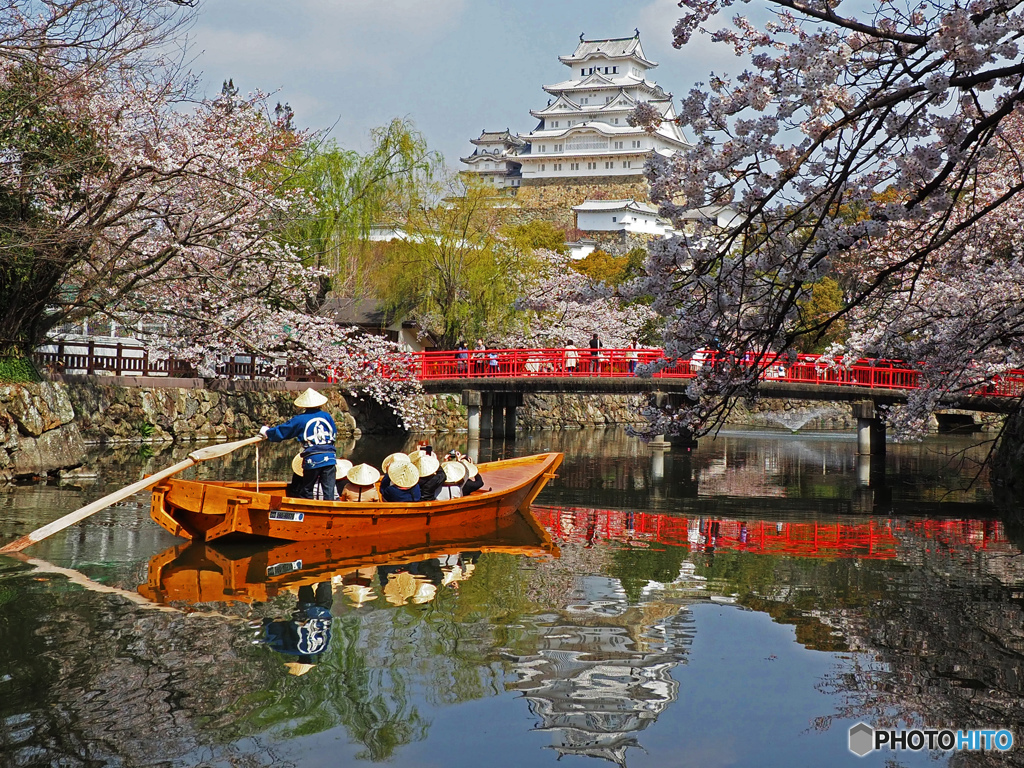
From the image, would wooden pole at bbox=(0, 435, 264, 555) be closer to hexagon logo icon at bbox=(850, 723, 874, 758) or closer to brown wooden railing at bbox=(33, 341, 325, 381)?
hexagon logo icon at bbox=(850, 723, 874, 758)

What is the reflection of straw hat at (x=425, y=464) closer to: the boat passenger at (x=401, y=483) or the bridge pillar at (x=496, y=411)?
the boat passenger at (x=401, y=483)

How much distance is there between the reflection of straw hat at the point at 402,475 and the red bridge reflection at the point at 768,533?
202 centimetres

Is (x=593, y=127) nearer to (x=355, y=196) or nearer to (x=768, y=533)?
A: (x=355, y=196)

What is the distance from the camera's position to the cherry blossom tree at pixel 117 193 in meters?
11.7

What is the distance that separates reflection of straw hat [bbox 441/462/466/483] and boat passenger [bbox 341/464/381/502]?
868 millimetres

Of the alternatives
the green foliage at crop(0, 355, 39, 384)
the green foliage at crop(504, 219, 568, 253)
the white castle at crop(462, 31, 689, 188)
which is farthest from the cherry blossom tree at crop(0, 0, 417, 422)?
the white castle at crop(462, 31, 689, 188)

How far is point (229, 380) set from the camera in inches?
1017

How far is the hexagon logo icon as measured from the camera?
5.31 meters

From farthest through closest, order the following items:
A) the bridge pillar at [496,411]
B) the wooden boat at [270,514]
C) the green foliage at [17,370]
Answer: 1. the bridge pillar at [496,411]
2. the green foliage at [17,370]
3. the wooden boat at [270,514]

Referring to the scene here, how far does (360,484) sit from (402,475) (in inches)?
19.6

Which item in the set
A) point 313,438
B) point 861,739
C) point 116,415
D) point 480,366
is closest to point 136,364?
point 116,415

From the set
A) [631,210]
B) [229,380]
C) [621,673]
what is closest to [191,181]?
[229,380]

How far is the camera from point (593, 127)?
68.3 metres

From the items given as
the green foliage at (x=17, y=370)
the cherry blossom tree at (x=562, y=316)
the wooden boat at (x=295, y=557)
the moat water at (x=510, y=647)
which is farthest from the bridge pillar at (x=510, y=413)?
the wooden boat at (x=295, y=557)
